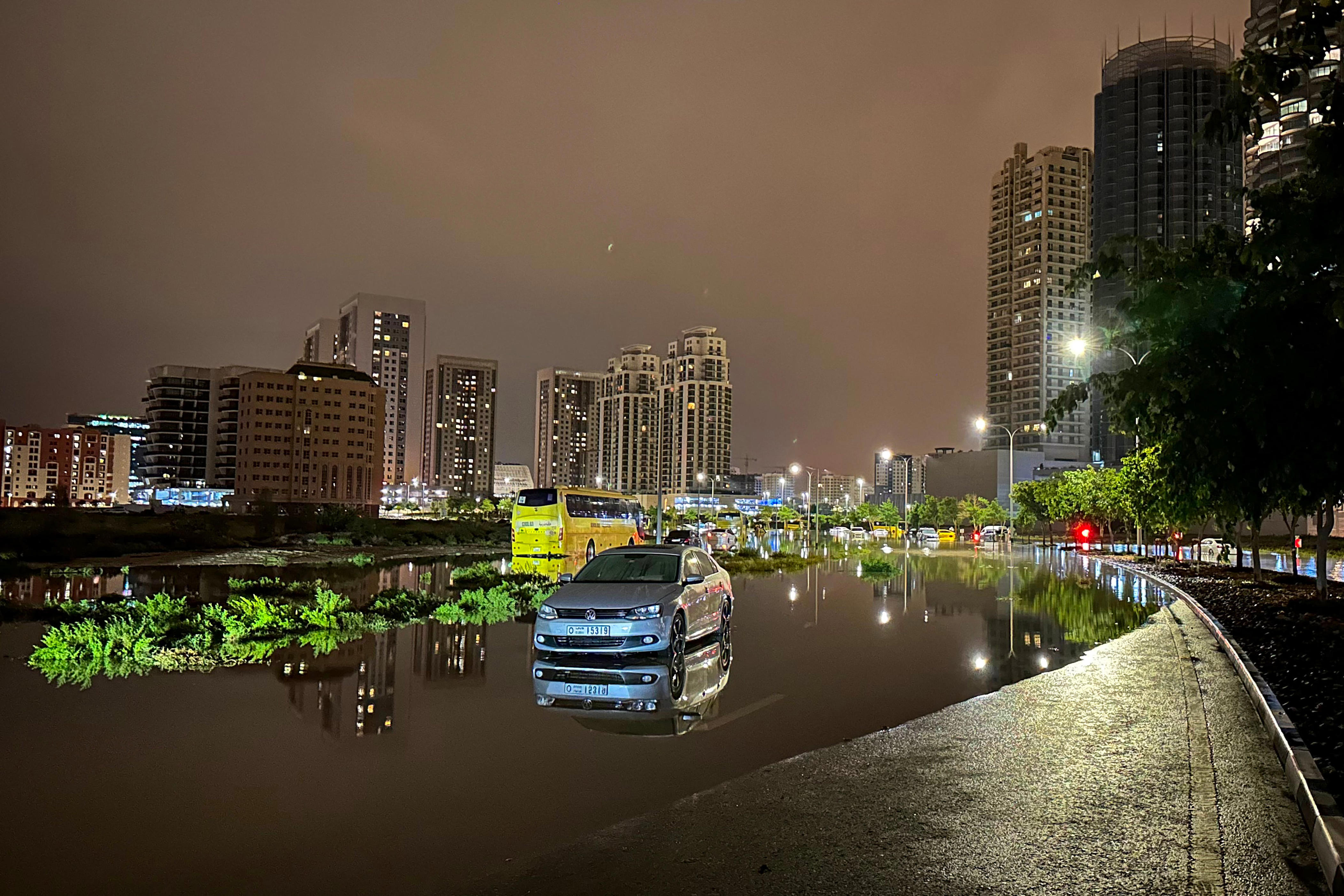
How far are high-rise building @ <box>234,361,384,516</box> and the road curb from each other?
132 meters

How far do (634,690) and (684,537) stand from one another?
39.2 metres

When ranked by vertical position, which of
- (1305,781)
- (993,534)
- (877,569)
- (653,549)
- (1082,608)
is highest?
(653,549)

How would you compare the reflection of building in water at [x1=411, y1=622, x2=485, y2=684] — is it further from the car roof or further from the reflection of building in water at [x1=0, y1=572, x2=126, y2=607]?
the reflection of building in water at [x1=0, y1=572, x2=126, y2=607]

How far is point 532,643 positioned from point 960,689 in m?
6.78

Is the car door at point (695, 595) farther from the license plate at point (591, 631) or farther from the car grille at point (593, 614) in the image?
the license plate at point (591, 631)

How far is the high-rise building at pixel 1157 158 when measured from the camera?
139750 millimetres

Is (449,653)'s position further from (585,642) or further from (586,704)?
(586,704)

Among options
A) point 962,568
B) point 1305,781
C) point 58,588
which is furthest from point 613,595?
Answer: point 962,568

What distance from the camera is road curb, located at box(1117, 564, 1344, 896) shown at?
5.25 metres

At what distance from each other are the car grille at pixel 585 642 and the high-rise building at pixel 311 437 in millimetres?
128197

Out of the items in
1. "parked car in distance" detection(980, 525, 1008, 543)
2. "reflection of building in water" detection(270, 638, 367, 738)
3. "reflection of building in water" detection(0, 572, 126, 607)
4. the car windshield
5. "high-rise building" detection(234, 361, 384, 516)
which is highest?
"high-rise building" detection(234, 361, 384, 516)

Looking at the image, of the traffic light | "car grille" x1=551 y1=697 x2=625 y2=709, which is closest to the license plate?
"car grille" x1=551 y1=697 x2=625 y2=709

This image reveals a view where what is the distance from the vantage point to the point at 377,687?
1036 cm

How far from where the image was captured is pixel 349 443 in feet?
477
